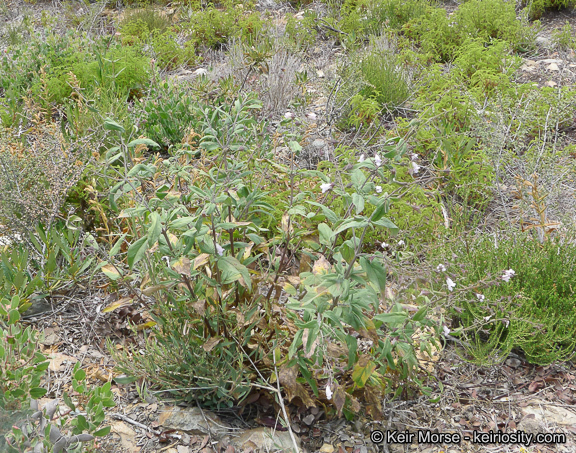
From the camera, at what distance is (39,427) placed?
5.36 feet

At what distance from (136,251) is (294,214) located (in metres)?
0.71

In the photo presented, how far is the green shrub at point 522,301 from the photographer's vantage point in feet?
7.30

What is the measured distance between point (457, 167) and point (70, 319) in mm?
2664

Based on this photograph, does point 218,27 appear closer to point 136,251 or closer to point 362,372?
point 136,251

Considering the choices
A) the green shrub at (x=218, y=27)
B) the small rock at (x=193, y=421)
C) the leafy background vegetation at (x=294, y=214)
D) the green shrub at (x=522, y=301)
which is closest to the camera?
the leafy background vegetation at (x=294, y=214)

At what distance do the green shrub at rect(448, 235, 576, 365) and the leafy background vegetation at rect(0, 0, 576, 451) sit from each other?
0.01m

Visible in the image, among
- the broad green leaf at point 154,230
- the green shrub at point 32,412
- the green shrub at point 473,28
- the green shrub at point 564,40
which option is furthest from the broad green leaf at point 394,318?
the green shrub at point 564,40

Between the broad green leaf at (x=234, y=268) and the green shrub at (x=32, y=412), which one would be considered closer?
the green shrub at (x=32, y=412)

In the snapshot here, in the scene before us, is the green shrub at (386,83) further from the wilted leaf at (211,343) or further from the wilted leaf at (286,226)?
the wilted leaf at (211,343)

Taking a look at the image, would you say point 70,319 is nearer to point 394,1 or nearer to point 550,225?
point 550,225

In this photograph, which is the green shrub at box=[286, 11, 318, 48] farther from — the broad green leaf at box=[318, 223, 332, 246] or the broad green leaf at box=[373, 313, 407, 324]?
the broad green leaf at box=[373, 313, 407, 324]

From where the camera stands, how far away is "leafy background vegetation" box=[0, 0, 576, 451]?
69.3 inches

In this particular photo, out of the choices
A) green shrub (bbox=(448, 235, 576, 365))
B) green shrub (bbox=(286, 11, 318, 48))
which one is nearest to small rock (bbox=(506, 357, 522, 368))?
green shrub (bbox=(448, 235, 576, 365))

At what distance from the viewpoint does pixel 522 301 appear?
7.50ft
